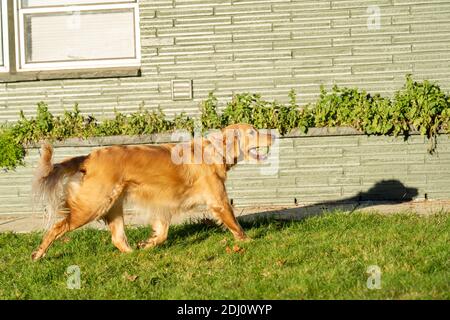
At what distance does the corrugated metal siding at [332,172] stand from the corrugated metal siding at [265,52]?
711 millimetres

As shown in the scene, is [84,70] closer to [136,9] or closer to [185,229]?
[136,9]

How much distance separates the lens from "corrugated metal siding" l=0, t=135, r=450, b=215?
9641 mm

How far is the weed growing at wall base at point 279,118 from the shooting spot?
9.45 m

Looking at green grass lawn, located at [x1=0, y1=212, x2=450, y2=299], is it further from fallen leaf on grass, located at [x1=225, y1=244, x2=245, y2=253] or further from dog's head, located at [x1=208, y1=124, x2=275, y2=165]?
dog's head, located at [x1=208, y1=124, x2=275, y2=165]

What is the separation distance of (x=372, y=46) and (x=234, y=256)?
4.42 meters

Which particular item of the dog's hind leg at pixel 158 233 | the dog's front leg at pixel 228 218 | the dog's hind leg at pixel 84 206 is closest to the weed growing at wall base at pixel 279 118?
the dog's front leg at pixel 228 218

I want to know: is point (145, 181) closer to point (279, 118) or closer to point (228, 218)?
point (228, 218)

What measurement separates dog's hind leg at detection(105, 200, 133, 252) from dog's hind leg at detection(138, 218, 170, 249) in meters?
0.21

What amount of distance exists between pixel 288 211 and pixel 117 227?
264cm

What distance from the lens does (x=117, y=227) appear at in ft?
24.0

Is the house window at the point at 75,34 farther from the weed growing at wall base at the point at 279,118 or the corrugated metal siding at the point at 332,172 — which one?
the corrugated metal siding at the point at 332,172

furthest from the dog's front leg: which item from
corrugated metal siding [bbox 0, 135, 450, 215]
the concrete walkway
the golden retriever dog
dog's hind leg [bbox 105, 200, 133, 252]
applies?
corrugated metal siding [bbox 0, 135, 450, 215]
